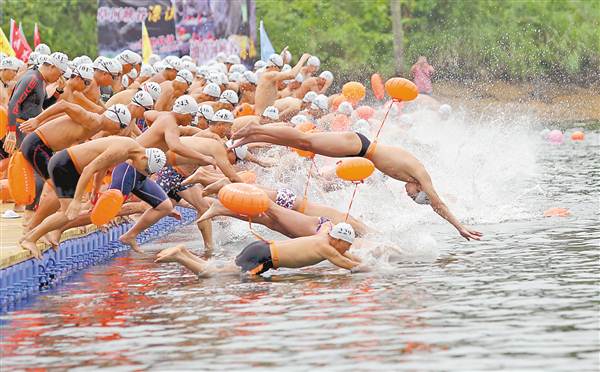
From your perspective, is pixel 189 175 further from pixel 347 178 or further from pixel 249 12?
pixel 249 12

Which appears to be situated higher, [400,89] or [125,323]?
[400,89]

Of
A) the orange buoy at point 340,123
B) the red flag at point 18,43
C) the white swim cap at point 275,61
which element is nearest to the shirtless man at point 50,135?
the orange buoy at point 340,123

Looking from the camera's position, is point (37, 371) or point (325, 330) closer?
point (37, 371)

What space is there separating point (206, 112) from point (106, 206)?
3658mm

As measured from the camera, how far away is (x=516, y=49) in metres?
46.9

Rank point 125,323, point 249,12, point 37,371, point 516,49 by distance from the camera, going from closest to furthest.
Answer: point 37,371 → point 125,323 → point 249,12 → point 516,49

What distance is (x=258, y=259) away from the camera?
1391cm

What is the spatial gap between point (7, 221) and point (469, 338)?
324 inches

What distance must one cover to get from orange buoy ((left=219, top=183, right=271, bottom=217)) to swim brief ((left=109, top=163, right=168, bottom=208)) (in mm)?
1239

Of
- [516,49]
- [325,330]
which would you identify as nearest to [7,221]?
[325,330]

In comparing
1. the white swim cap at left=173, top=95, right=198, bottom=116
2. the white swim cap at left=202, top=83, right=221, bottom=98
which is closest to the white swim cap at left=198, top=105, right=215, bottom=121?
the white swim cap at left=173, top=95, right=198, bottom=116

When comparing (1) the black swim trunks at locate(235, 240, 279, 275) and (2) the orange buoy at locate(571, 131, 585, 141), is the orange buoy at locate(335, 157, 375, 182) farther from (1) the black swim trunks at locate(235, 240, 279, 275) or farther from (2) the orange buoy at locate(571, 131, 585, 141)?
(2) the orange buoy at locate(571, 131, 585, 141)

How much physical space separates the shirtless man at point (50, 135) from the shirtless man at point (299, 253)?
1.39 metres

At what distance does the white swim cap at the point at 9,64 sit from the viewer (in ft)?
59.8
